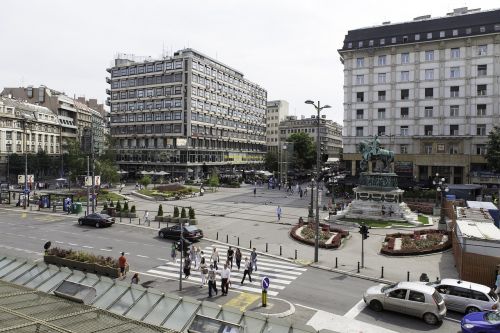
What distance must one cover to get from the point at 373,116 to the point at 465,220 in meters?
49.1

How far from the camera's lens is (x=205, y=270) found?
2238 centimetres

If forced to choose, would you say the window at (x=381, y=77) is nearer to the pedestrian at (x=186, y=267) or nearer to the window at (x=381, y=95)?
the window at (x=381, y=95)

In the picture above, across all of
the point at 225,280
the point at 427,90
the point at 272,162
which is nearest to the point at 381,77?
the point at 427,90

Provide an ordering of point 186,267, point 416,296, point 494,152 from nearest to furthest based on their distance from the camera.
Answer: point 416,296 < point 186,267 < point 494,152

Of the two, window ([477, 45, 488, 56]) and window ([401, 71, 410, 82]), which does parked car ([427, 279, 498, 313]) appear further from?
window ([477, 45, 488, 56])

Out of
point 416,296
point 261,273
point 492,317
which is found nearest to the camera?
point 492,317

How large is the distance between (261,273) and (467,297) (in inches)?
426

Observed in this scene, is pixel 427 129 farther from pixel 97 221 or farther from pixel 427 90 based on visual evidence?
pixel 97 221

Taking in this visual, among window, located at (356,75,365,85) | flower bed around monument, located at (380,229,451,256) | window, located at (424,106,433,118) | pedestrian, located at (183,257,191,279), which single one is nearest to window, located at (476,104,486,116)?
window, located at (424,106,433,118)

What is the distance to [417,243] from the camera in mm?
31172

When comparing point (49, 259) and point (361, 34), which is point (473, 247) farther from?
point (361, 34)

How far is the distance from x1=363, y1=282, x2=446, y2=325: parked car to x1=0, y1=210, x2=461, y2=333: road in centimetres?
35

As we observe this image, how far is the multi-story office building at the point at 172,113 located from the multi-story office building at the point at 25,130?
1531 centimetres

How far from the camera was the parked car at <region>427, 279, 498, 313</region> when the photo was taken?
18.1 m
